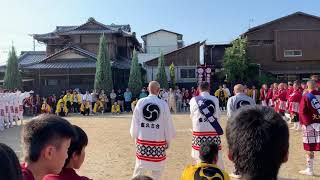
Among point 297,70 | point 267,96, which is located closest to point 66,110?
point 267,96

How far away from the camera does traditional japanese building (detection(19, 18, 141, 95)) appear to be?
1299 inches

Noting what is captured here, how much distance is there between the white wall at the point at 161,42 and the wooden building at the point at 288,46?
11.6 meters

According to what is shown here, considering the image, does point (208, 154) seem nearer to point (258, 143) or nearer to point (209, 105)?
point (258, 143)

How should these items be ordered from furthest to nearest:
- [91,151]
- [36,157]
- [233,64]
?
[233,64] → [91,151] → [36,157]

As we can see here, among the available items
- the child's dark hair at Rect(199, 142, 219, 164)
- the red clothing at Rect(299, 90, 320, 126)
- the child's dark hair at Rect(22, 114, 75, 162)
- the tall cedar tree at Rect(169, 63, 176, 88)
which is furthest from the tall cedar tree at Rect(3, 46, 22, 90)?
the child's dark hair at Rect(22, 114, 75, 162)

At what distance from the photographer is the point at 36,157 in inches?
101

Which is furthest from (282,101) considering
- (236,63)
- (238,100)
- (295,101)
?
(236,63)

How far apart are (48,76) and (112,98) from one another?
21.3 ft

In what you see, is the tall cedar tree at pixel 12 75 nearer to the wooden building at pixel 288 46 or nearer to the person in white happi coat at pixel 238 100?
the wooden building at pixel 288 46

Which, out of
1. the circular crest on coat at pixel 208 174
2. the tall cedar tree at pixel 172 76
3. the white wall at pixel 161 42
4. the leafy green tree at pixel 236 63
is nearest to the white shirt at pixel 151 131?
the circular crest on coat at pixel 208 174

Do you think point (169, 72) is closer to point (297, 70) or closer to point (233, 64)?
point (233, 64)

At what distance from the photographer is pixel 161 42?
46.2 m

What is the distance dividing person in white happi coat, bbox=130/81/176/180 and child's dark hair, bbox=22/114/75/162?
4654 millimetres

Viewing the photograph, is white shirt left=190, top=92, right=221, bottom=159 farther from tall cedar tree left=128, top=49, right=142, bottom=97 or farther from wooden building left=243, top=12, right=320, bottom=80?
wooden building left=243, top=12, right=320, bottom=80
